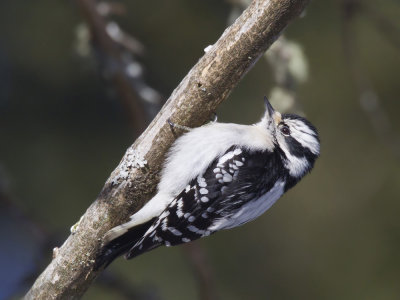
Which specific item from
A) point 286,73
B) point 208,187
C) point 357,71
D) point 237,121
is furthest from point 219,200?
point 237,121

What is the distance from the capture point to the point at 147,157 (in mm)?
3914

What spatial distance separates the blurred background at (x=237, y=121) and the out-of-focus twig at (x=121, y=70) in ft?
5.21

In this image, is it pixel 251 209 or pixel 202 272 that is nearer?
pixel 251 209

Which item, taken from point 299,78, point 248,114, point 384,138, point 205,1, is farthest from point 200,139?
point 205,1

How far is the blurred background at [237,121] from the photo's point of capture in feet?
23.1

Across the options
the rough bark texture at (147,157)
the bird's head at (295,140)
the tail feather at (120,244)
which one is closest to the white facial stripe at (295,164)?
the bird's head at (295,140)

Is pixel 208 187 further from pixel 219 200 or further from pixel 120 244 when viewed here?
pixel 120 244

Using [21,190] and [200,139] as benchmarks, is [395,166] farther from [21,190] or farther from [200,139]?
[21,190]

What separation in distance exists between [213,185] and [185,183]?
0.19 meters

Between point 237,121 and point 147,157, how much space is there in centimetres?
310

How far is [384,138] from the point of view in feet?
18.5

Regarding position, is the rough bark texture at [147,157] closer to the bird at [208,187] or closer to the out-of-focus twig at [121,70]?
the bird at [208,187]

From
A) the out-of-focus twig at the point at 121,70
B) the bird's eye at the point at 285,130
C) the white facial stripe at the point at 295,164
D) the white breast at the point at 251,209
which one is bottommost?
the white breast at the point at 251,209

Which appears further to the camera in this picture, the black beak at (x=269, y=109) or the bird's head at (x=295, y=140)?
the black beak at (x=269, y=109)
